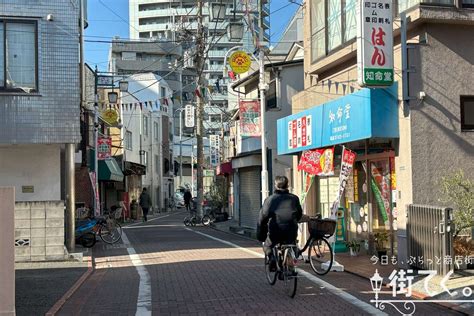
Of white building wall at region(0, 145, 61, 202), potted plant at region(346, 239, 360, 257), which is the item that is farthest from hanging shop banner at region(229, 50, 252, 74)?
potted plant at region(346, 239, 360, 257)

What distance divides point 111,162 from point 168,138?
82.8ft

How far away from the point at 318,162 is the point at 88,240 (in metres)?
7.93

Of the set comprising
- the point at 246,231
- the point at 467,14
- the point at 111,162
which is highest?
the point at 467,14

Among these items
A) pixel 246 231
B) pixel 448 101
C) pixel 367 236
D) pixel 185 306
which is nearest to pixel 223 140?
pixel 246 231

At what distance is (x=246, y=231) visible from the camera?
22.6 m

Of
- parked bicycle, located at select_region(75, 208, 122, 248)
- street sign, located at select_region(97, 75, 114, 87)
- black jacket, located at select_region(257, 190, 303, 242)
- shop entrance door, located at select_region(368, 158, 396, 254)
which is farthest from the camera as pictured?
street sign, located at select_region(97, 75, 114, 87)

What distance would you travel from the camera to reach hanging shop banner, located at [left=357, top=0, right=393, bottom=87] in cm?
1020

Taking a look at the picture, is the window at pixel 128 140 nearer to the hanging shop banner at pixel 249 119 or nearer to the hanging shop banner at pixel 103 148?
the hanging shop banner at pixel 103 148

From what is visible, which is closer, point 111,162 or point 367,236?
point 367,236

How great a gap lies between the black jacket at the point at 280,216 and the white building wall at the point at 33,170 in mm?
8541

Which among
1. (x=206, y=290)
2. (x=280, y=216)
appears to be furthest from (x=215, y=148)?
(x=280, y=216)

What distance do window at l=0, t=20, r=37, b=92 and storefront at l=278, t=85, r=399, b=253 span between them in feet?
23.7

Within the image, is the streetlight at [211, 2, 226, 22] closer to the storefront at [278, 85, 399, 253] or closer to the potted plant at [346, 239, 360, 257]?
the storefront at [278, 85, 399, 253]

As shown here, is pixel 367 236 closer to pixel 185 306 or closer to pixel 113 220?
pixel 185 306
